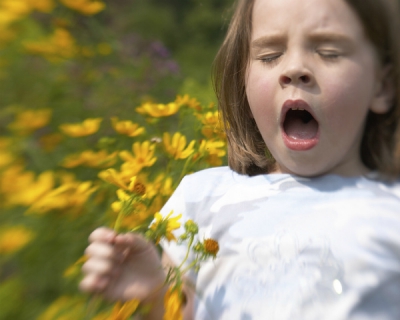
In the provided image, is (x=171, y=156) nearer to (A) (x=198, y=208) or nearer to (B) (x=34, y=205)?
(A) (x=198, y=208)

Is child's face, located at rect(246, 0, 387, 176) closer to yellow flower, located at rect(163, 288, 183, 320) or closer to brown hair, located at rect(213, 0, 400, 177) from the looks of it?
brown hair, located at rect(213, 0, 400, 177)

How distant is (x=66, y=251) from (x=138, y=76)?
58.4 inches

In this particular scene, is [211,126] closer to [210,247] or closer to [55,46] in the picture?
[55,46]

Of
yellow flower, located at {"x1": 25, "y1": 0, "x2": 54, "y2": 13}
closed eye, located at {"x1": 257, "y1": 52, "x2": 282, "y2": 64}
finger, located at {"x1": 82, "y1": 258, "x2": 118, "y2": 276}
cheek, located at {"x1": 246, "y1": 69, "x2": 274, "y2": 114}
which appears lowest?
finger, located at {"x1": 82, "y1": 258, "x2": 118, "y2": 276}

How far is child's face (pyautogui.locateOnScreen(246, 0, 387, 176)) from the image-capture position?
82 centimetres

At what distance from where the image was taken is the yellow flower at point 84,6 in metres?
1.35

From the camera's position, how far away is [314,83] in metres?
0.82

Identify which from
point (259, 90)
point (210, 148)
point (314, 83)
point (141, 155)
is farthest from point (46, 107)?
point (314, 83)

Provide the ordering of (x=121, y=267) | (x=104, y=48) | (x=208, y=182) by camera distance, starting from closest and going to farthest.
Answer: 1. (x=121, y=267)
2. (x=208, y=182)
3. (x=104, y=48)

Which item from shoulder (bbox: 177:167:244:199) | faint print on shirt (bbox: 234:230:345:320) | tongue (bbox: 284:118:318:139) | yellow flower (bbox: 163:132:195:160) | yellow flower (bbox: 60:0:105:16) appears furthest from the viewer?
yellow flower (bbox: 60:0:105:16)

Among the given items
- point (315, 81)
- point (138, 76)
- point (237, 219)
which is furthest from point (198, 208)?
point (138, 76)

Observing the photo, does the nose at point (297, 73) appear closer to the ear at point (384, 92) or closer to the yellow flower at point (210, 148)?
the ear at point (384, 92)

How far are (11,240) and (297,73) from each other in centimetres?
51

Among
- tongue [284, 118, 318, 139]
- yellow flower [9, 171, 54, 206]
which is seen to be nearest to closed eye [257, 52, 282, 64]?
tongue [284, 118, 318, 139]
